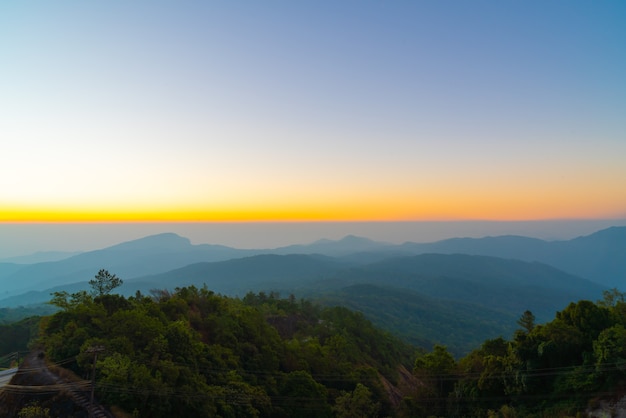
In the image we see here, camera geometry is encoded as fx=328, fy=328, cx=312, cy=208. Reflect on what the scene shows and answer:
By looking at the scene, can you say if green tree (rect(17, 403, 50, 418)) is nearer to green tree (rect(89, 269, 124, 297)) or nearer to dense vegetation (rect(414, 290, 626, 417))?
green tree (rect(89, 269, 124, 297))

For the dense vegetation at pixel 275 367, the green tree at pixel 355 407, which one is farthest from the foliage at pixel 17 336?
the green tree at pixel 355 407

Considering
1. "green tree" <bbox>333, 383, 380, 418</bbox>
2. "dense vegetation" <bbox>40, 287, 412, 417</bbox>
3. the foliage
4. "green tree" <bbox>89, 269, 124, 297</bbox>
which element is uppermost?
"green tree" <bbox>89, 269, 124, 297</bbox>

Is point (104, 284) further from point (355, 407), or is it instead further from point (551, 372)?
point (551, 372)

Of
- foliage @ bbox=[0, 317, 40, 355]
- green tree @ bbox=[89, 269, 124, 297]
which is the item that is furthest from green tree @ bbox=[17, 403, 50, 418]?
foliage @ bbox=[0, 317, 40, 355]

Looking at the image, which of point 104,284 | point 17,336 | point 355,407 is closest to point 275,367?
point 355,407

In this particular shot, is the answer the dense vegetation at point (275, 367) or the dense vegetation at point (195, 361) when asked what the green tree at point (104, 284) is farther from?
the dense vegetation at point (195, 361)

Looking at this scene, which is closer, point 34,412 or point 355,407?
point 34,412

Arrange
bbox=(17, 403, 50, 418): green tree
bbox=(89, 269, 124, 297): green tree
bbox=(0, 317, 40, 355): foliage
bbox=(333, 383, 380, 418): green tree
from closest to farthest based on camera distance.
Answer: bbox=(17, 403, 50, 418): green tree
bbox=(333, 383, 380, 418): green tree
bbox=(89, 269, 124, 297): green tree
bbox=(0, 317, 40, 355): foliage

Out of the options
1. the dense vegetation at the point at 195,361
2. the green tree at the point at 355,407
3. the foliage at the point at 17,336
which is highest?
the dense vegetation at the point at 195,361

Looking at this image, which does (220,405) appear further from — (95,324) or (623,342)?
(623,342)
